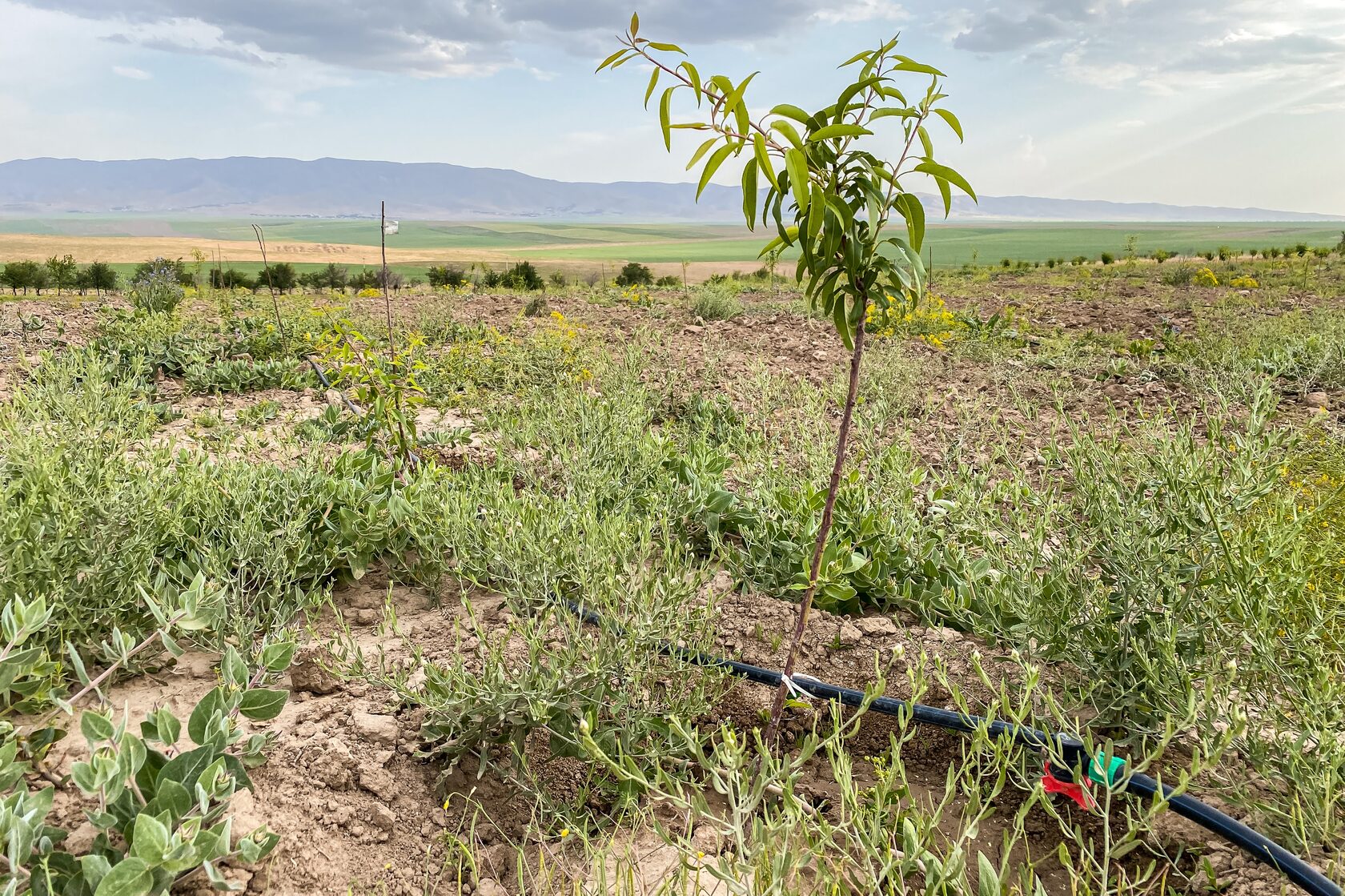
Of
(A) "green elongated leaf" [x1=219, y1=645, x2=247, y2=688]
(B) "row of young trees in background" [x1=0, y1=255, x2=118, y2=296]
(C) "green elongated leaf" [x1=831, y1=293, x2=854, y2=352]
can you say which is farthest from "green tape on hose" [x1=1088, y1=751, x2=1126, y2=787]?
(B) "row of young trees in background" [x1=0, y1=255, x2=118, y2=296]

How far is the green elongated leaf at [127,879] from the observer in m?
1.46

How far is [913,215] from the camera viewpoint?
5.77 feet

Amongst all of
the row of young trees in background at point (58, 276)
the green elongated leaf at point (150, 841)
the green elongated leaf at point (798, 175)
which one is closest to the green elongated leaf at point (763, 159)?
the green elongated leaf at point (798, 175)

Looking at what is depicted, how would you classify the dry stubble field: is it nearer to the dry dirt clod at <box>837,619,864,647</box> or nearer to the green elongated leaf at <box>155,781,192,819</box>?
the dry dirt clod at <box>837,619,864,647</box>

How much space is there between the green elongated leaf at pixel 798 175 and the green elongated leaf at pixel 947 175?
37 centimetres

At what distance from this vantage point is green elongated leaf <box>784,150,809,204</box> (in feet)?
4.67

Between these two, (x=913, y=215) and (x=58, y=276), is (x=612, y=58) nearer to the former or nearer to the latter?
(x=913, y=215)

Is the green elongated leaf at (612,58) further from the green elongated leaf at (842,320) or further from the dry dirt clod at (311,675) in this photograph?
the dry dirt clod at (311,675)

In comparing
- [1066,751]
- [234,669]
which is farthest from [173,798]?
[1066,751]

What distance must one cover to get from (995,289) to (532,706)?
1634cm

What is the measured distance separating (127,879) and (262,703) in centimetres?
53

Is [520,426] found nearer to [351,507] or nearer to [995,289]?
[351,507]

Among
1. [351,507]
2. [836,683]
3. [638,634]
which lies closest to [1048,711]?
[836,683]

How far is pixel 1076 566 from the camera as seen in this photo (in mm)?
2299
